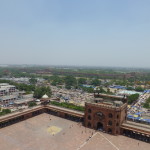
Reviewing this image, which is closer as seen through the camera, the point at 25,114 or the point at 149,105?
the point at 25,114

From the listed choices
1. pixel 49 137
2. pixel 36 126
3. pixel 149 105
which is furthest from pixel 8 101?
pixel 149 105

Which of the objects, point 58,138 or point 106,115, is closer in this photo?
point 58,138

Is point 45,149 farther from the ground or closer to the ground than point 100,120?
closer to the ground

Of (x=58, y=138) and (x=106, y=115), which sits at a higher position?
(x=106, y=115)

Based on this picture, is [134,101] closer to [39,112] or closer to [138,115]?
[138,115]

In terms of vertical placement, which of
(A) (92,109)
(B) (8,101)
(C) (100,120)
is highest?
(A) (92,109)

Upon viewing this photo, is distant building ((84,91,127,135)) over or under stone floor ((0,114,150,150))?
over

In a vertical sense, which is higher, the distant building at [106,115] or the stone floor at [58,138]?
the distant building at [106,115]

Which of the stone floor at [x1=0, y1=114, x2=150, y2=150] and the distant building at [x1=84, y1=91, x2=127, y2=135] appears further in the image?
the distant building at [x1=84, y1=91, x2=127, y2=135]
